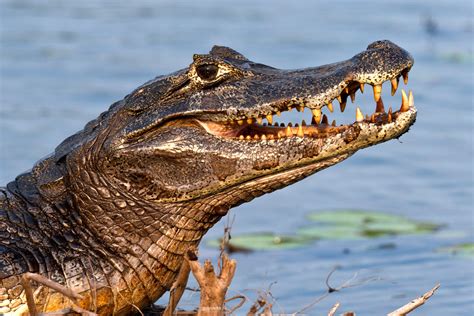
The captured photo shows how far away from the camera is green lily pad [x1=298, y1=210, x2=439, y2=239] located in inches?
357

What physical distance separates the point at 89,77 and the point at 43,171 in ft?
27.9

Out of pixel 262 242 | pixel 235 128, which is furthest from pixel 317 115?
pixel 262 242

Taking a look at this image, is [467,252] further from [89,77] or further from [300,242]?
[89,77]

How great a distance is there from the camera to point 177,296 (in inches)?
206

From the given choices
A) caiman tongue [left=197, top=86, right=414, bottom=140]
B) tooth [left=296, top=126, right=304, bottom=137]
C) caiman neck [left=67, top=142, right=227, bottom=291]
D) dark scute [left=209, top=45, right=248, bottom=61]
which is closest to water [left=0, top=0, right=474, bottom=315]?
caiman neck [left=67, top=142, right=227, bottom=291]

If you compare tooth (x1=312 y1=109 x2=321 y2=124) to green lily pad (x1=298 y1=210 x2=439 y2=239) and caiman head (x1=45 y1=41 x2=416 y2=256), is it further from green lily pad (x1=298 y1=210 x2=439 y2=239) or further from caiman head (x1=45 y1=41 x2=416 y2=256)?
green lily pad (x1=298 y1=210 x2=439 y2=239)

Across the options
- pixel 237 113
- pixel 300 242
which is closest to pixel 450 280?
pixel 300 242

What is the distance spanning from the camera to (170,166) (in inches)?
220

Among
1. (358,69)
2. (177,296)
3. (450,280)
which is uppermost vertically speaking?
(358,69)

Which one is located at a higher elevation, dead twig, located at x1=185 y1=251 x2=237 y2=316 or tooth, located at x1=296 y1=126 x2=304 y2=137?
tooth, located at x1=296 y1=126 x2=304 y2=137

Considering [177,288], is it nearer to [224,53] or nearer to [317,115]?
[317,115]

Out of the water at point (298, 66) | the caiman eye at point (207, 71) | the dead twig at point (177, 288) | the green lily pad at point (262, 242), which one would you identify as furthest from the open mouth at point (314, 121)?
the green lily pad at point (262, 242)

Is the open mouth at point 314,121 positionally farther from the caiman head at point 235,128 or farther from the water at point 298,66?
the water at point 298,66

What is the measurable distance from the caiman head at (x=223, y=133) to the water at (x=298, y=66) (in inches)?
31.2
